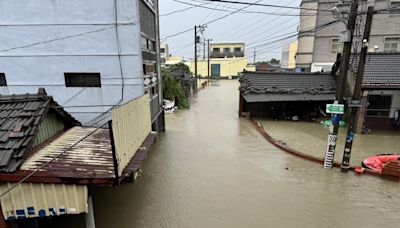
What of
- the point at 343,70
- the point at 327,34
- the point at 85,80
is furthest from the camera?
the point at 327,34

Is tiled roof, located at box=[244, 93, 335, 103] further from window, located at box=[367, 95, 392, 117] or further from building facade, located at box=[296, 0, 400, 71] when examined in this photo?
building facade, located at box=[296, 0, 400, 71]

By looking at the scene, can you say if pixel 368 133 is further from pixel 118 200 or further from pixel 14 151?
pixel 14 151

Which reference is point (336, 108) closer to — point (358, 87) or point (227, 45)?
point (358, 87)

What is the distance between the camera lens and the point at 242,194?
305 inches

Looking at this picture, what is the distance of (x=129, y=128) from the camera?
18.2 feet

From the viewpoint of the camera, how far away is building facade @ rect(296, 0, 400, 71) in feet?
82.4

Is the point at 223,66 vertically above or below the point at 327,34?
below

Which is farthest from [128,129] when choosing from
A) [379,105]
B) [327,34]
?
[327,34]

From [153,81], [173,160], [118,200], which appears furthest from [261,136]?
[118,200]

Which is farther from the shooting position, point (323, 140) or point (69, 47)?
point (323, 140)

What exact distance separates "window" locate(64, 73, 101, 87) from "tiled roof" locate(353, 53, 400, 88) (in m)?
12.9

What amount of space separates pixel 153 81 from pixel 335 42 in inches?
951

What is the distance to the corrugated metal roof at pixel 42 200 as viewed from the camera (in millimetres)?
4156

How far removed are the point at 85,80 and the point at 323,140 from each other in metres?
11.6
